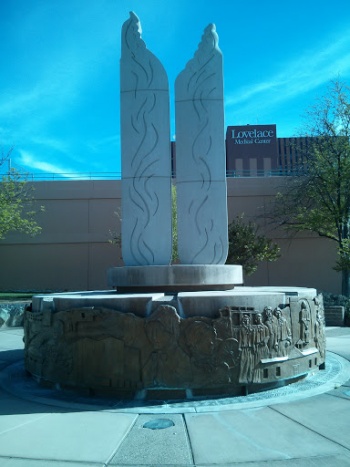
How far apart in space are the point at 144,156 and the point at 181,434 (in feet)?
17.4

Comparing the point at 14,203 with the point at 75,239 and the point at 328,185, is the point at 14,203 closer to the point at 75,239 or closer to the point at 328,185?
the point at 75,239

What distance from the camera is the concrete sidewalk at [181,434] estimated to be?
3895 millimetres

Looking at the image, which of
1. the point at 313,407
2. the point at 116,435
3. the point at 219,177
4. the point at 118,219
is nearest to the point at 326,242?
the point at 118,219

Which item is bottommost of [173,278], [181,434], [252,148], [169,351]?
[181,434]

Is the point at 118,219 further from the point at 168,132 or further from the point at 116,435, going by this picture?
the point at 116,435

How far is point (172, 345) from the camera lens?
5.73 meters

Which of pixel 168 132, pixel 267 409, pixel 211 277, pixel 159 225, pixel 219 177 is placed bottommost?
pixel 267 409

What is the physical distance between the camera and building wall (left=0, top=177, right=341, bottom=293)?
23.4m

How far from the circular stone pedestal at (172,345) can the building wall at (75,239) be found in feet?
57.1

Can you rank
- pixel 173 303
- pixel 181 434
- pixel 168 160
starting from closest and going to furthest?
pixel 181 434, pixel 173 303, pixel 168 160

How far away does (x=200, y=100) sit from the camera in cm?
831

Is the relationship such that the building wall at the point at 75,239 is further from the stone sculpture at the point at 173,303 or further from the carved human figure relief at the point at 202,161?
the stone sculpture at the point at 173,303

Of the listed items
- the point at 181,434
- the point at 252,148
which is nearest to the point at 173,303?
the point at 181,434

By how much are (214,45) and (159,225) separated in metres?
3.80
